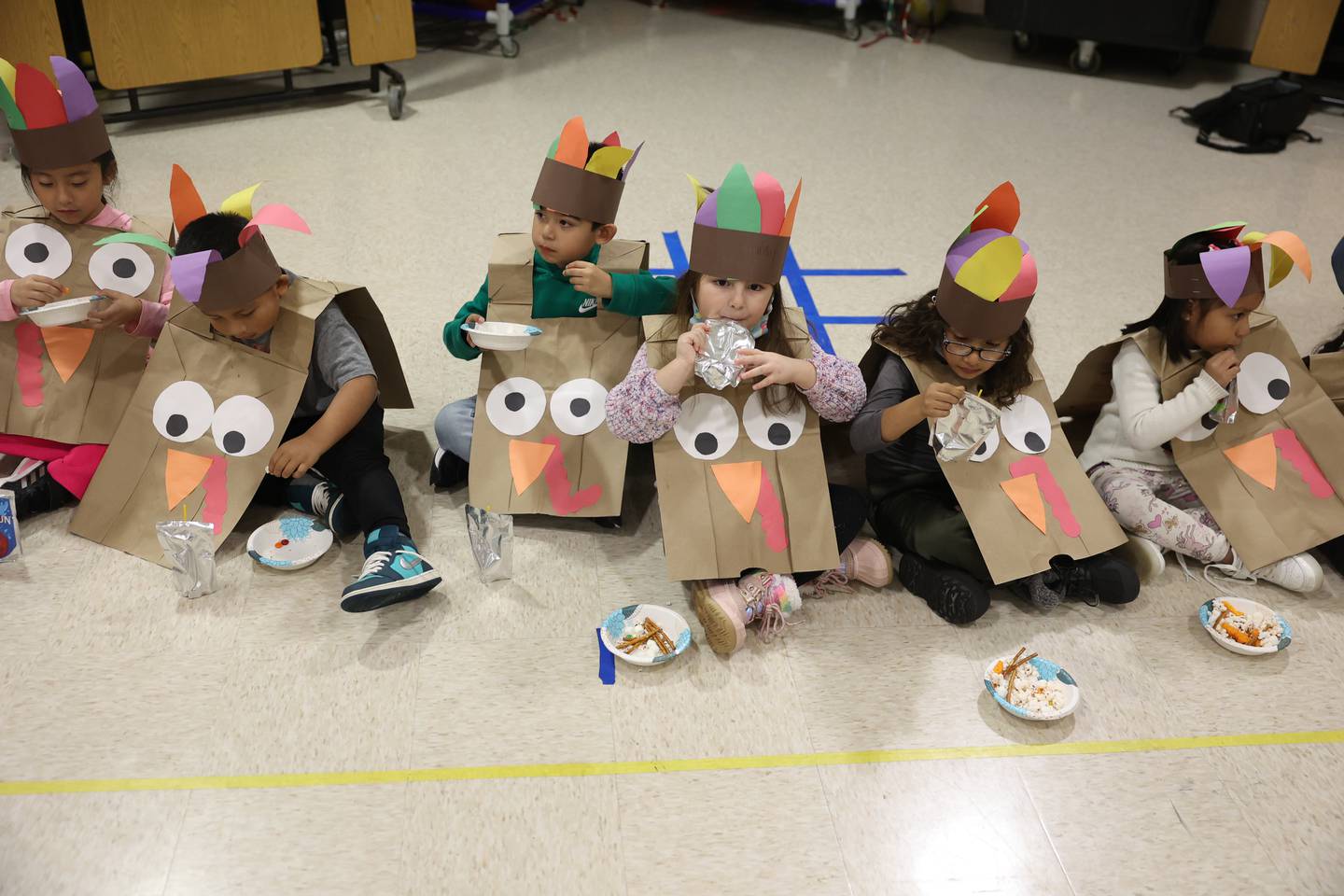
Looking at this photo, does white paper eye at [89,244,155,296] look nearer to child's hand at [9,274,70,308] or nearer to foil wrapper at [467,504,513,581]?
child's hand at [9,274,70,308]

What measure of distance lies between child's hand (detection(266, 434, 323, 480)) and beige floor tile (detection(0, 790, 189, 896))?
60 cm

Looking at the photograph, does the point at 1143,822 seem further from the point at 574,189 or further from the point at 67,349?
the point at 67,349

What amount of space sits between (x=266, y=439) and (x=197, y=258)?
0.37m

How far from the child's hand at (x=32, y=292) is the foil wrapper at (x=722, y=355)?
1.26 metres

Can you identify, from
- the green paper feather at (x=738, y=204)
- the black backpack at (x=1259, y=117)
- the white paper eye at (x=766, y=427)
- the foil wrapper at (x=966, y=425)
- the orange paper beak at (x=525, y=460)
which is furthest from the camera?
the black backpack at (x=1259, y=117)

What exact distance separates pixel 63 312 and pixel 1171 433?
210cm

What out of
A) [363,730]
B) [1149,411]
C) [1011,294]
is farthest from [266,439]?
[1149,411]

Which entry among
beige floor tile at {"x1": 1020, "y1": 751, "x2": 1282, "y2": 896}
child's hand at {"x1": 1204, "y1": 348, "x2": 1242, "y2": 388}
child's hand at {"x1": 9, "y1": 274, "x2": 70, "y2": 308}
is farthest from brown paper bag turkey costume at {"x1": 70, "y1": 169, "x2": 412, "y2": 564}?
child's hand at {"x1": 1204, "y1": 348, "x2": 1242, "y2": 388}

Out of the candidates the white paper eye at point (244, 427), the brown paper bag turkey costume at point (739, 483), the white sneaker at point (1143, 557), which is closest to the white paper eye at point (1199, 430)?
the white sneaker at point (1143, 557)

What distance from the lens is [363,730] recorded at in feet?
5.75

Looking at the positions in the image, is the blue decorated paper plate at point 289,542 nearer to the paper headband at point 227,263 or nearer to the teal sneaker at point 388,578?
the teal sneaker at point 388,578

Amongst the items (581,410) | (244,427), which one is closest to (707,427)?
(581,410)

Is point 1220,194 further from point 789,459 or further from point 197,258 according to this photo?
point 197,258

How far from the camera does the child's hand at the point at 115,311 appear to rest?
82.0 inches
